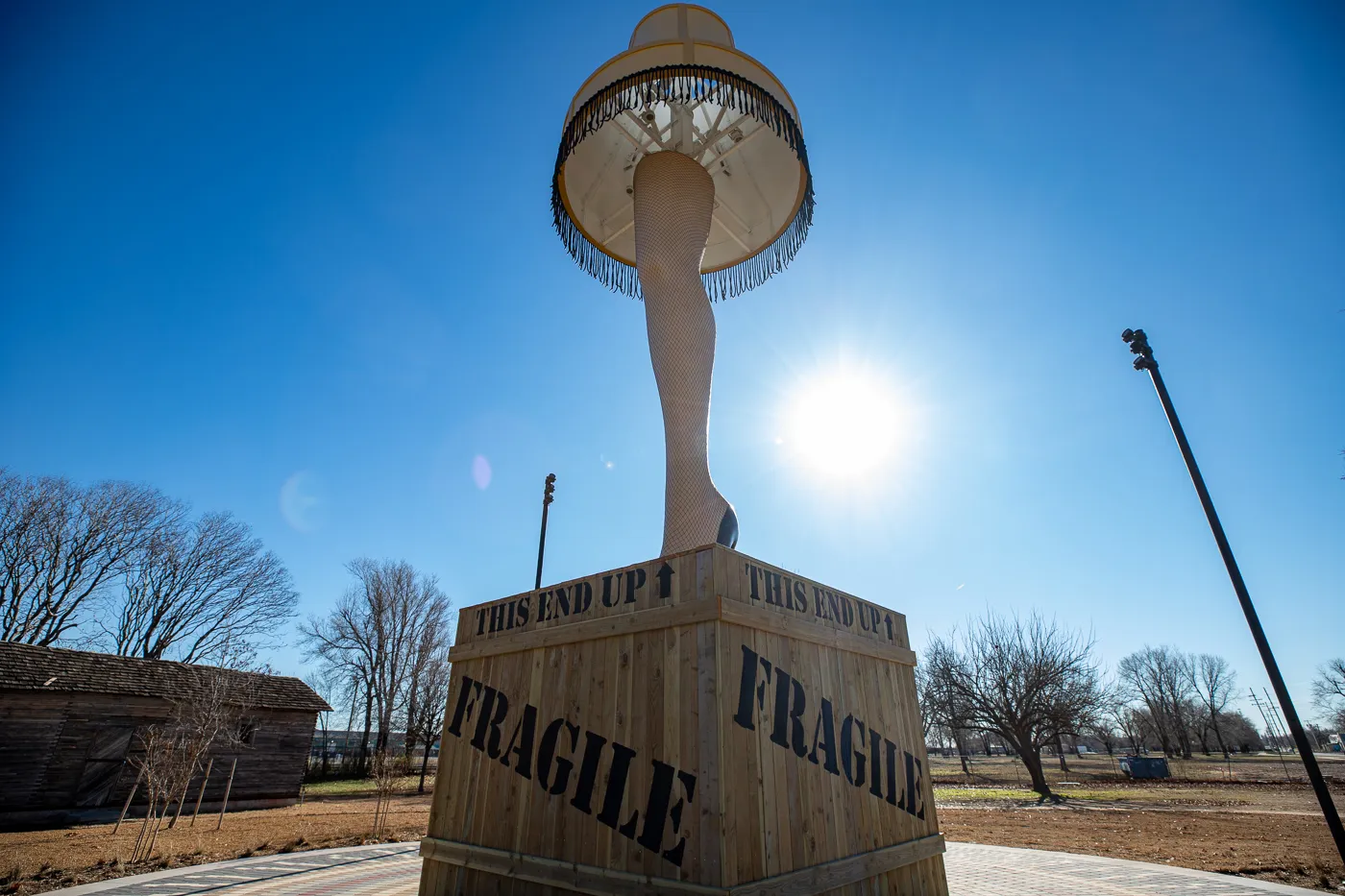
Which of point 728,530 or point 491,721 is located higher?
point 728,530

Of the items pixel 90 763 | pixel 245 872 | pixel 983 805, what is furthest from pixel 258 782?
pixel 983 805

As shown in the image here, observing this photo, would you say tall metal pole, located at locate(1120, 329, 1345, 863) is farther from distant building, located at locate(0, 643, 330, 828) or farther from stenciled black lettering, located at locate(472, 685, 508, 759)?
distant building, located at locate(0, 643, 330, 828)

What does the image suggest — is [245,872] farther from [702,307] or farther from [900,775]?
[702,307]

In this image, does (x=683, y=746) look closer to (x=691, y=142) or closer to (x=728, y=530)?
(x=728, y=530)

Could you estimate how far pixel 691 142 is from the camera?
6.55m

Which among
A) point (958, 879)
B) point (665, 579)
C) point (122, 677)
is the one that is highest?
point (122, 677)

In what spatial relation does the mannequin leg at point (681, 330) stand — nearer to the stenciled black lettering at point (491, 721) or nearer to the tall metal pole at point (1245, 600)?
the stenciled black lettering at point (491, 721)

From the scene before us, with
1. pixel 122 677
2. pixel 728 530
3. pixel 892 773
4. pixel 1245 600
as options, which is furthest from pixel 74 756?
pixel 1245 600

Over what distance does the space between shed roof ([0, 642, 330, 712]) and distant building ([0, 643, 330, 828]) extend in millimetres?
29

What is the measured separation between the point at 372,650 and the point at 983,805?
29.5 metres

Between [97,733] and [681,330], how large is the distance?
21.8 m

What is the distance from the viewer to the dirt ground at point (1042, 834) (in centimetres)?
768

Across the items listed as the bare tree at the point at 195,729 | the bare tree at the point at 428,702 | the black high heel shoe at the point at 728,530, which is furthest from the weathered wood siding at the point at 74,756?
the black high heel shoe at the point at 728,530

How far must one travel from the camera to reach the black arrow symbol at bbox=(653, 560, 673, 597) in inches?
146
